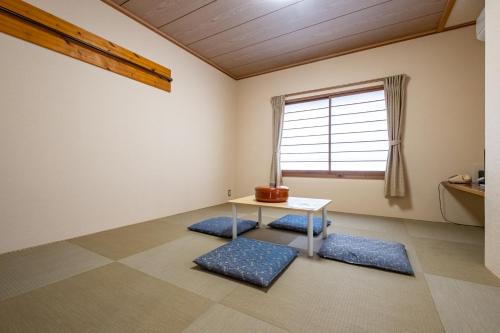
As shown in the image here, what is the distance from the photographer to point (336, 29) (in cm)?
295

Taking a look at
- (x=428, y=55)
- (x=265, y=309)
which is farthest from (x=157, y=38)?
(x=428, y=55)

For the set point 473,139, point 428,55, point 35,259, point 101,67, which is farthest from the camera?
point 428,55

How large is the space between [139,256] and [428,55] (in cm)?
416

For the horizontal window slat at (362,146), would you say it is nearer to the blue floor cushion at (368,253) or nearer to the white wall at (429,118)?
the white wall at (429,118)

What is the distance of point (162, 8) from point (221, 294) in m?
3.02

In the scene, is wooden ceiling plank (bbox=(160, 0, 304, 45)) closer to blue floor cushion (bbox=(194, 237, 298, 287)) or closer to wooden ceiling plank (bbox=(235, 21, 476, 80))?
wooden ceiling plank (bbox=(235, 21, 476, 80))

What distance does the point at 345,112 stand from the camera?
3607 millimetres

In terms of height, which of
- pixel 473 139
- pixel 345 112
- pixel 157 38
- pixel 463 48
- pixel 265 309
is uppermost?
pixel 157 38

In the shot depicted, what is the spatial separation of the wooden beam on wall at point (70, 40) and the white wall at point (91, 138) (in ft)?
0.24

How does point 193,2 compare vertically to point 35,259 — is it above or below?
above

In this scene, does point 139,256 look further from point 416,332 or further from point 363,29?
point 363,29

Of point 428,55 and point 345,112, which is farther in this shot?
point 345,112

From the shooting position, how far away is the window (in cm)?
338

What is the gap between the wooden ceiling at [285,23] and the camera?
252cm
